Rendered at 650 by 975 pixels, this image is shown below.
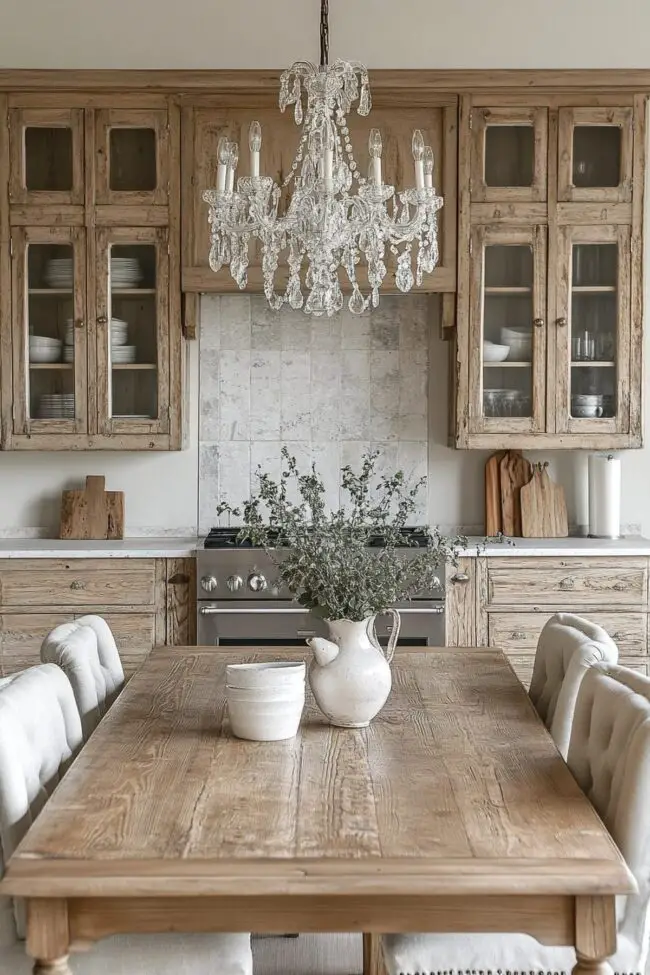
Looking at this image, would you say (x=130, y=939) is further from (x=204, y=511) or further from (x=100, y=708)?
(x=204, y=511)

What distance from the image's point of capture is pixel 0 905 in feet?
6.03

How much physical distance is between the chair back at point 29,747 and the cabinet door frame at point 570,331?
2.61 m

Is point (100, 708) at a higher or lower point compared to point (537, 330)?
lower

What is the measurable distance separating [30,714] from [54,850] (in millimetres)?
488

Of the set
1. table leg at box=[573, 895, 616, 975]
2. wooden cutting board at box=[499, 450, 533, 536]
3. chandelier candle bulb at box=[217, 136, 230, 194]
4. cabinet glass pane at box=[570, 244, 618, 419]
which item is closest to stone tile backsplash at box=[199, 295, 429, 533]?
wooden cutting board at box=[499, 450, 533, 536]

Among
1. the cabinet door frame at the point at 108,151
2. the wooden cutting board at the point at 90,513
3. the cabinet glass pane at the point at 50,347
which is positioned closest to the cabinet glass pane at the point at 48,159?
the cabinet door frame at the point at 108,151

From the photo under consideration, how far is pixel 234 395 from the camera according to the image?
469 centimetres

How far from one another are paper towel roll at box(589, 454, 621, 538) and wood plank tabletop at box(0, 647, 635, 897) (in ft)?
7.44

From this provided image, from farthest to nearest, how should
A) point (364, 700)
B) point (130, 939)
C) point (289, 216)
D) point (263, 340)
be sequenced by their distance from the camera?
point (263, 340) → point (289, 216) → point (364, 700) → point (130, 939)

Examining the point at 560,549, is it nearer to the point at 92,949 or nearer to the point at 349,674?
the point at 349,674

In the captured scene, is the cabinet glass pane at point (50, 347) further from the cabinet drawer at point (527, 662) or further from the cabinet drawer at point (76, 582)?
the cabinet drawer at point (527, 662)

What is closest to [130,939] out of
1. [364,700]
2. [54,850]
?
[54,850]

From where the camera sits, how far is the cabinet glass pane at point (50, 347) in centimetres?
432

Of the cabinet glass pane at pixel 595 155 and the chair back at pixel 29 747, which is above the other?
the cabinet glass pane at pixel 595 155
